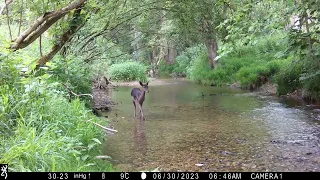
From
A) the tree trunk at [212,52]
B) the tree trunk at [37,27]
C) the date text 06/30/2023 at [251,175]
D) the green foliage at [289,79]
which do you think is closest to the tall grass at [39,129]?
the tree trunk at [37,27]

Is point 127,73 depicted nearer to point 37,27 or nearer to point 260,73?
point 260,73

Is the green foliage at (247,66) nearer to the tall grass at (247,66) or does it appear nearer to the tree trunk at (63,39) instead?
the tall grass at (247,66)

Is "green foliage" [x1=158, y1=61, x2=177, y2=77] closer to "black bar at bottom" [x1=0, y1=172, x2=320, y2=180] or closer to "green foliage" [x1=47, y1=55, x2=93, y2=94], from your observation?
"green foliage" [x1=47, y1=55, x2=93, y2=94]

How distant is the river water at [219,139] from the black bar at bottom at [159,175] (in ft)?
0.89

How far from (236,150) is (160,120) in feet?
12.3

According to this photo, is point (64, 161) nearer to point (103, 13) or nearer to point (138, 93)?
point (138, 93)

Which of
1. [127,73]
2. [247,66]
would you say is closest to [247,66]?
[247,66]

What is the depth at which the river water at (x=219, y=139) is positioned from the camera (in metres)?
5.84

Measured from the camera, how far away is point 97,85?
1867cm

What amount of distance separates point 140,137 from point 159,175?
326 cm

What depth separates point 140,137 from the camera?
26.1ft

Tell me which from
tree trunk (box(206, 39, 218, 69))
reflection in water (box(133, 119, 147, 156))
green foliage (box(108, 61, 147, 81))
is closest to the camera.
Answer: reflection in water (box(133, 119, 147, 156))

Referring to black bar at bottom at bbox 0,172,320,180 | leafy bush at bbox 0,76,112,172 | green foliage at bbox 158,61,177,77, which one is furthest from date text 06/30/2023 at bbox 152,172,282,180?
green foliage at bbox 158,61,177,77

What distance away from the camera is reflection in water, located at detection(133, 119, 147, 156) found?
693cm
